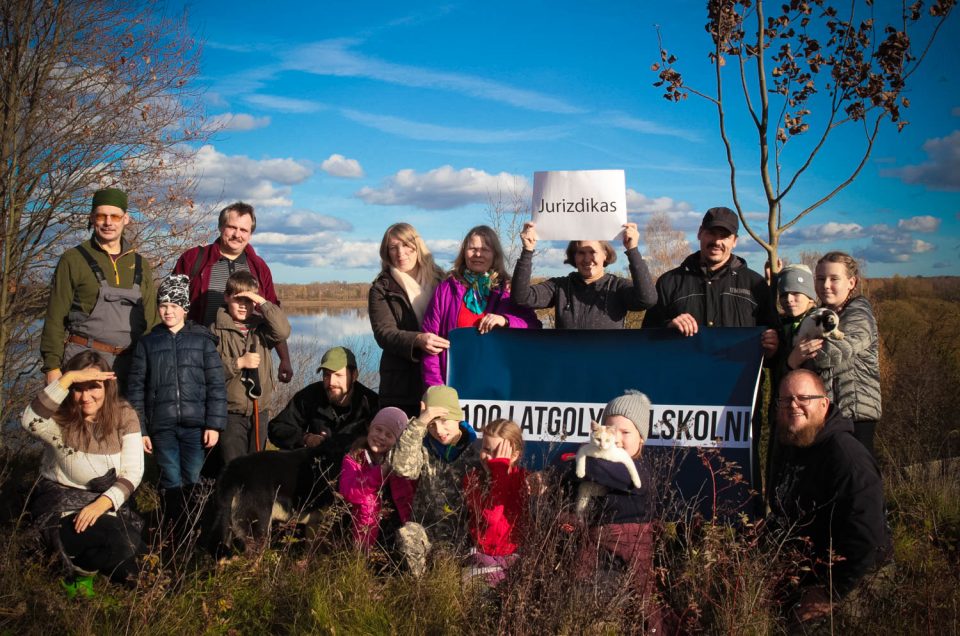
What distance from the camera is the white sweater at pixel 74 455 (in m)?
4.92

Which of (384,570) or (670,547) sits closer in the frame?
(384,570)

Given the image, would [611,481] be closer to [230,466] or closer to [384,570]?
[384,570]

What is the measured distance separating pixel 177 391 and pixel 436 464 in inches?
89.6

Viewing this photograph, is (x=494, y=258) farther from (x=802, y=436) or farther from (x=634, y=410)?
(x=802, y=436)

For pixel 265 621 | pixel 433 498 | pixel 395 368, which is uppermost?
pixel 395 368

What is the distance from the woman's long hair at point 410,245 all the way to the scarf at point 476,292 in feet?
1.44

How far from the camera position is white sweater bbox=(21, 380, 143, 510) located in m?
4.92

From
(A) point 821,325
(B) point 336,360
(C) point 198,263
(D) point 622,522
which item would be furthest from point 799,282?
(C) point 198,263

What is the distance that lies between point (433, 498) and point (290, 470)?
1.16m

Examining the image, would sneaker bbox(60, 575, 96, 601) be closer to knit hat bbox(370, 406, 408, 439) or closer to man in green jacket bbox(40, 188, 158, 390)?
Result: man in green jacket bbox(40, 188, 158, 390)

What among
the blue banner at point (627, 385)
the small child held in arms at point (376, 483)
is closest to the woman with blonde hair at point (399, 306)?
the blue banner at point (627, 385)

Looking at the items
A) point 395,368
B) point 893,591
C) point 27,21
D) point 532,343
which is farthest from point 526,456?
point 27,21

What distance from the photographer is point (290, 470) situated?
507 cm

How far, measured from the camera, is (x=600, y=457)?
4.11 metres
